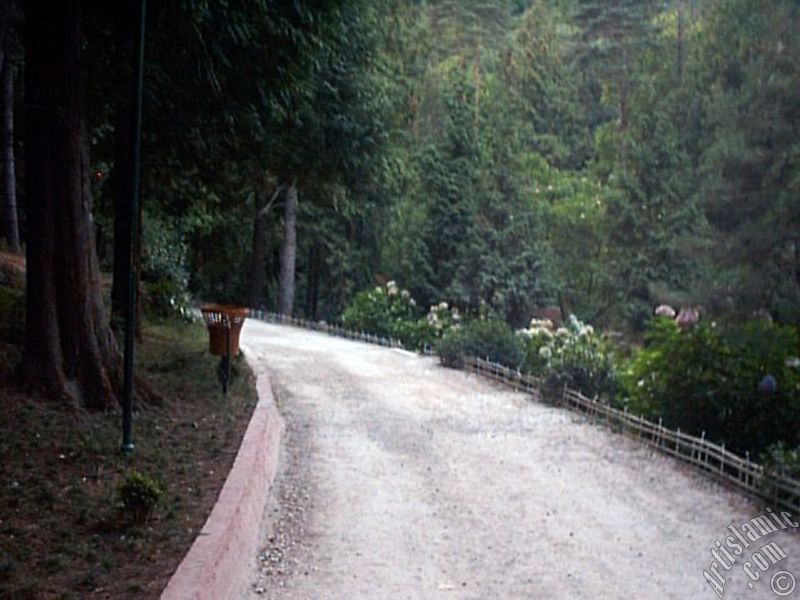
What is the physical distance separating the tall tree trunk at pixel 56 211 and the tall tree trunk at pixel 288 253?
1120 inches

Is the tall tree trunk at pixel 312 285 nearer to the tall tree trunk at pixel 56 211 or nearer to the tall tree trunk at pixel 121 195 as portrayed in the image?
the tall tree trunk at pixel 121 195

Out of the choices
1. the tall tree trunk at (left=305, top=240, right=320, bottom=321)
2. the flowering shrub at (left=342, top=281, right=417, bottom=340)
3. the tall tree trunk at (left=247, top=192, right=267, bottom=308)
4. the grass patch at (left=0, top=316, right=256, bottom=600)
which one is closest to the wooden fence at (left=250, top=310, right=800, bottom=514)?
the grass patch at (left=0, top=316, right=256, bottom=600)

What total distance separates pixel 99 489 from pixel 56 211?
145 inches

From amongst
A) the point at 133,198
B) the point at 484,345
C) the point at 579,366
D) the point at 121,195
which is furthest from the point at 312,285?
the point at 133,198

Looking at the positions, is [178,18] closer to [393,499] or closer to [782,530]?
[393,499]

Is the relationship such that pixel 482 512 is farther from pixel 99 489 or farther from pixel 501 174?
pixel 501 174

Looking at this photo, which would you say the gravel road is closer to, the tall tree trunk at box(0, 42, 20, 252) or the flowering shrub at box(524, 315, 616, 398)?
the flowering shrub at box(524, 315, 616, 398)

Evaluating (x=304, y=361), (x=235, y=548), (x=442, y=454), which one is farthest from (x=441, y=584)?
(x=304, y=361)

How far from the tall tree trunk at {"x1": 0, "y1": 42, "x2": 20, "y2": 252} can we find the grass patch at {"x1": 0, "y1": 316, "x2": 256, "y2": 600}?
9556 mm

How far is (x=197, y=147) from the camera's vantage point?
15008 mm

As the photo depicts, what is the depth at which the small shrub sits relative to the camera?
6.73 metres

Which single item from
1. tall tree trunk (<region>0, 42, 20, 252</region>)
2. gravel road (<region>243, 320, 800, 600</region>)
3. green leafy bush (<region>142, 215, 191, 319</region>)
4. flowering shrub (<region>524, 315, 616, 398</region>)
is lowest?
gravel road (<region>243, 320, 800, 600</region>)

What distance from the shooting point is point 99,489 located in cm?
754

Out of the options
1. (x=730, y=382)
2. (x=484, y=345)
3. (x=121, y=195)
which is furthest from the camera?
(x=484, y=345)
